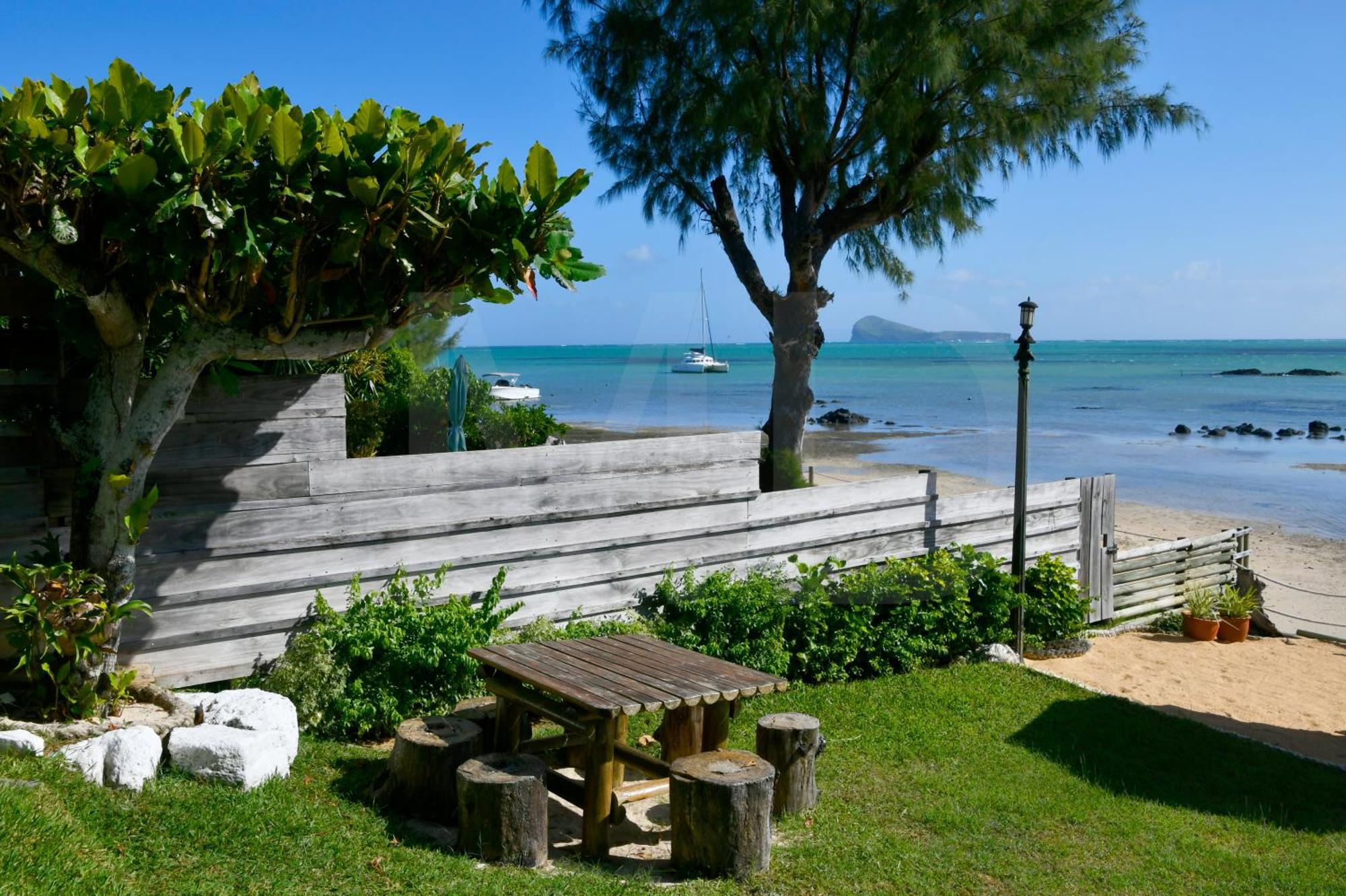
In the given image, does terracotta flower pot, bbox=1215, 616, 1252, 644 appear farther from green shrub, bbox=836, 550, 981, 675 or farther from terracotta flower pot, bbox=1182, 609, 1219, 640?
green shrub, bbox=836, 550, 981, 675

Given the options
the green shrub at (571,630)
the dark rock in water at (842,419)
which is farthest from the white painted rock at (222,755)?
the dark rock in water at (842,419)

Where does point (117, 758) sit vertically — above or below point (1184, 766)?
above

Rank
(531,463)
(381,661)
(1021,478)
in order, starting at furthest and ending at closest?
1. (1021,478)
2. (531,463)
3. (381,661)

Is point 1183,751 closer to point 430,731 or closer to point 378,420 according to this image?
point 430,731

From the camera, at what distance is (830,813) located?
5988 mm

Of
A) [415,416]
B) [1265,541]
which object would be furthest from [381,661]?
[1265,541]

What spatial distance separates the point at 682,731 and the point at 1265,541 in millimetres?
16294

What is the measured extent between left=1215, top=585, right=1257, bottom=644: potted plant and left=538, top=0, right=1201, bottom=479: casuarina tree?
5.05m

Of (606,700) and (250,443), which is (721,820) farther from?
(250,443)

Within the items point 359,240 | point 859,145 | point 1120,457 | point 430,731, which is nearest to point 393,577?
point 430,731

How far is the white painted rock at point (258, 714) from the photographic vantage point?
5.59m

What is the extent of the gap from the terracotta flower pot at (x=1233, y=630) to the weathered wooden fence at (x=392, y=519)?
470 centimetres

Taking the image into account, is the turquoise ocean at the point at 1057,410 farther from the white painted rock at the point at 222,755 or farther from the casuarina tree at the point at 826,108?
the white painted rock at the point at 222,755

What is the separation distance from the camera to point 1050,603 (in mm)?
10414
